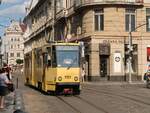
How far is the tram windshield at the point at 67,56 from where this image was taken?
98.5 feet

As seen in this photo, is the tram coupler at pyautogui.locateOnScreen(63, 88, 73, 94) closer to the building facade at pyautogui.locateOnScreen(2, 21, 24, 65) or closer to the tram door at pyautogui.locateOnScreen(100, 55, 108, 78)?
the tram door at pyautogui.locateOnScreen(100, 55, 108, 78)

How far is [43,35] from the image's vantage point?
96.2 metres

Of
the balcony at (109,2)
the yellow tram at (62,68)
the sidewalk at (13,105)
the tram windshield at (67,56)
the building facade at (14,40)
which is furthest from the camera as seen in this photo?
the building facade at (14,40)

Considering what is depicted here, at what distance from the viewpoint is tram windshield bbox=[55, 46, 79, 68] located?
3003cm

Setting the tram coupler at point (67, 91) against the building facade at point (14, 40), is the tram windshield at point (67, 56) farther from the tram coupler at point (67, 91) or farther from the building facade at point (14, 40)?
the building facade at point (14, 40)

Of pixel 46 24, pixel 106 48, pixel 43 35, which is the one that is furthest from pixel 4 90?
pixel 43 35

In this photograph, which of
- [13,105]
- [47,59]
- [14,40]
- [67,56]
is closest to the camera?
[13,105]

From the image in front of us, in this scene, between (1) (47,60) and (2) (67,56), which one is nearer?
(2) (67,56)

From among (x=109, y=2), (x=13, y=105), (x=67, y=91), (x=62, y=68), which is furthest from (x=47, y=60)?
(x=109, y=2)

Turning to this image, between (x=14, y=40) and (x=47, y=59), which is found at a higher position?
(x=14, y=40)

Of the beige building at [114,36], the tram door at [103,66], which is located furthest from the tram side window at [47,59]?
the tram door at [103,66]

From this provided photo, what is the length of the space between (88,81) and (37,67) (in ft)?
82.0

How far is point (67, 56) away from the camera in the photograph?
30.2 metres

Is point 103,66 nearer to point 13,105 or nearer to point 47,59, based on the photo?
point 47,59
